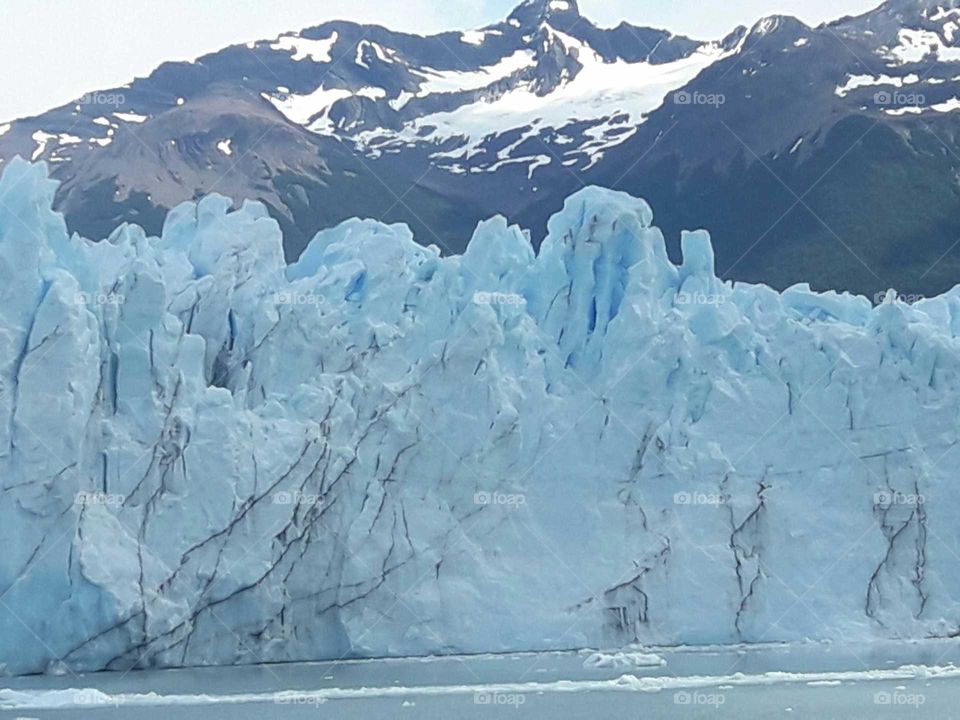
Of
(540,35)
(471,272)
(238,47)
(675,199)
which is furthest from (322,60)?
(471,272)

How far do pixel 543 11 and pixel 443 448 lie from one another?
1720 inches

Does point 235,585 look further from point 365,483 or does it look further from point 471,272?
point 471,272

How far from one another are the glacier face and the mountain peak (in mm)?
39975

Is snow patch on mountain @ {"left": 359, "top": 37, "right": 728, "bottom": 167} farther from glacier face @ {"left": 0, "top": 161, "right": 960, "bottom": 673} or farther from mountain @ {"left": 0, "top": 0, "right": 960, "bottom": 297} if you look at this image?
glacier face @ {"left": 0, "top": 161, "right": 960, "bottom": 673}

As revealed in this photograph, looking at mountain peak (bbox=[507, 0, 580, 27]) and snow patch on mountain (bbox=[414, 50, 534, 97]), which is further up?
mountain peak (bbox=[507, 0, 580, 27])

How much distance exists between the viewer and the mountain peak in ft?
200


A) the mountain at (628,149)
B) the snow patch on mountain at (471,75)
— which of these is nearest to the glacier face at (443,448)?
the mountain at (628,149)

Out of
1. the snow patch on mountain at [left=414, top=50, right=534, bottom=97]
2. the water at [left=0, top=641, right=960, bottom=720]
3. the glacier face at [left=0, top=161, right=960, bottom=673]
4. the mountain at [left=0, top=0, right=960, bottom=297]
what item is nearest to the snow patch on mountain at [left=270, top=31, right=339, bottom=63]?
the mountain at [left=0, top=0, right=960, bottom=297]

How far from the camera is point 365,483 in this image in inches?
790

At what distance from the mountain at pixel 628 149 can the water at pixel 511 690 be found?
1962 centimetres

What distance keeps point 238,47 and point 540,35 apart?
41.6ft

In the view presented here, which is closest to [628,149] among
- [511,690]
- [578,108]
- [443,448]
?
[578,108]

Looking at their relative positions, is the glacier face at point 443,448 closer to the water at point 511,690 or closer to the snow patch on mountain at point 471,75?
the water at point 511,690

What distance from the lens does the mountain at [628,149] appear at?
129 feet
